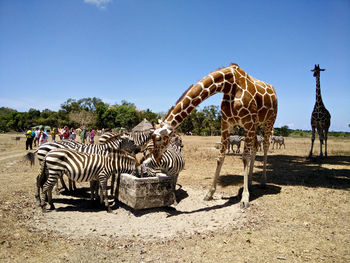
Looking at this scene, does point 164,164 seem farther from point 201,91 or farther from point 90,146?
point 90,146

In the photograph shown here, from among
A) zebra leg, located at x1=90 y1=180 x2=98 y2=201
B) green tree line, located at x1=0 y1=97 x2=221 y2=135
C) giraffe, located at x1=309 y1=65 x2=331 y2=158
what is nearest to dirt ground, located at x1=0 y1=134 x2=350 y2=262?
zebra leg, located at x1=90 y1=180 x2=98 y2=201

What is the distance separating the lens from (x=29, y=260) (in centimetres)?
379

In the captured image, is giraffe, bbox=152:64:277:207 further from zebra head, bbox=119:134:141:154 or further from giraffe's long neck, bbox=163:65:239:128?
zebra head, bbox=119:134:141:154

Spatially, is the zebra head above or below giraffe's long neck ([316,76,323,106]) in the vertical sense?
below

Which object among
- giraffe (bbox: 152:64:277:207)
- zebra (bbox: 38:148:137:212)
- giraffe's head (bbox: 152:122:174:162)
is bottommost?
zebra (bbox: 38:148:137:212)

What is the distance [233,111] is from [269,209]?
2795 millimetres

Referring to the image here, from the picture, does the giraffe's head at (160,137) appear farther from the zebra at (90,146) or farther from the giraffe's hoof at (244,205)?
the giraffe's hoof at (244,205)

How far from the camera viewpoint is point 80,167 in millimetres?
6051

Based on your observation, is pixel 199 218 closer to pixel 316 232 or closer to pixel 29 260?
pixel 316 232

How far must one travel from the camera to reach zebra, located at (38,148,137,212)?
5.93m

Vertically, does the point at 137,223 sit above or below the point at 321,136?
below

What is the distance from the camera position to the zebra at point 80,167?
19.4 ft

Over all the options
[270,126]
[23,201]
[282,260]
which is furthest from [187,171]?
[282,260]

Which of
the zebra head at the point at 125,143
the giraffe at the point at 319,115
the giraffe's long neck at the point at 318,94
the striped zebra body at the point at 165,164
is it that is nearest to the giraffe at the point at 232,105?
the striped zebra body at the point at 165,164
